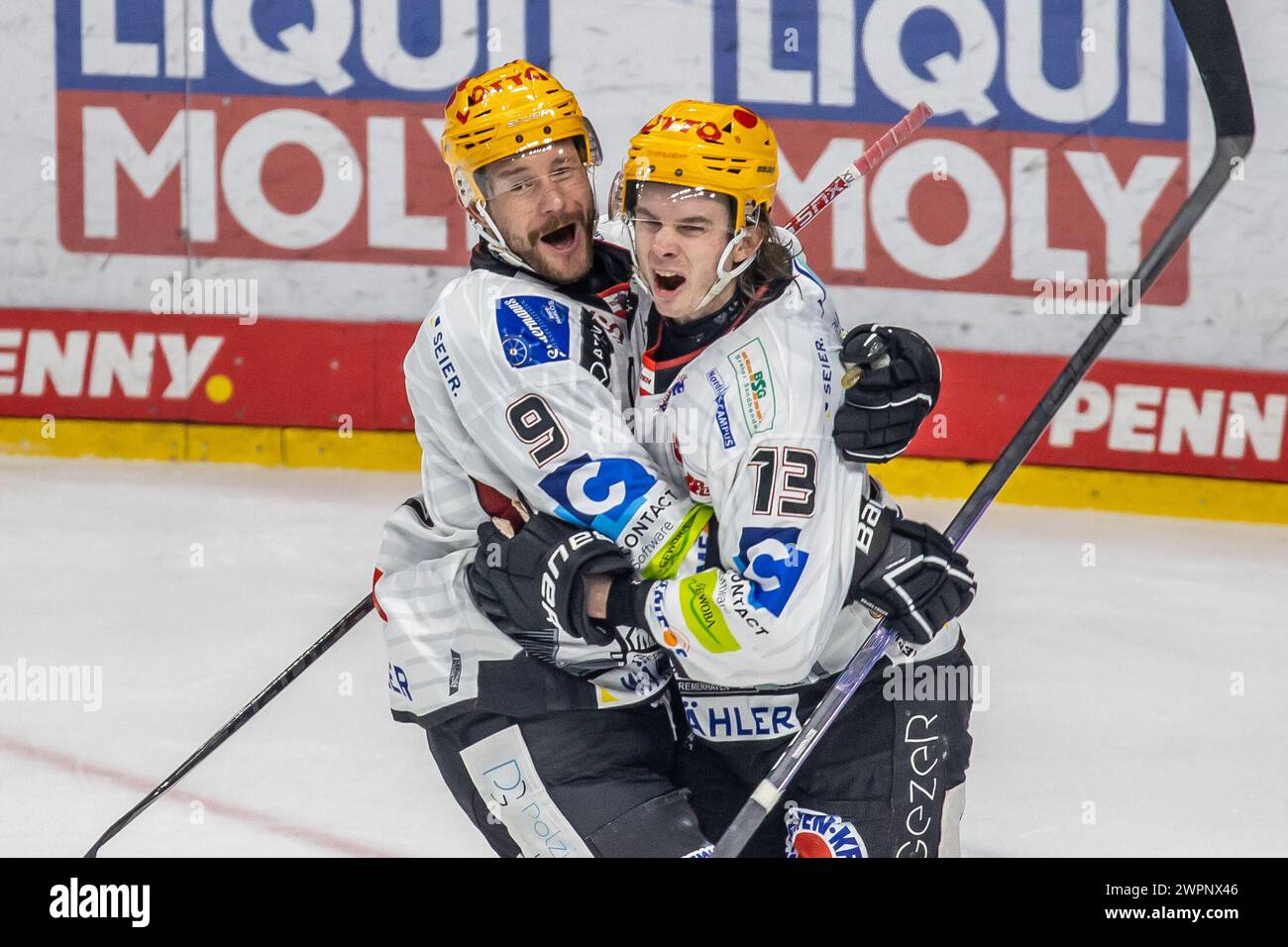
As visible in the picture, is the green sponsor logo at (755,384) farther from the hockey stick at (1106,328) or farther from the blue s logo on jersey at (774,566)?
the hockey stick at (1106,328)

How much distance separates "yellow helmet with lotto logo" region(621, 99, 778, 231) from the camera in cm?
253

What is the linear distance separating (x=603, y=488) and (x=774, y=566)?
0.28 meters

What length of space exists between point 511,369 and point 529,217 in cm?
27

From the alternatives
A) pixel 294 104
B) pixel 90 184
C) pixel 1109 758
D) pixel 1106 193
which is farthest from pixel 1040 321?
pixel 90 184

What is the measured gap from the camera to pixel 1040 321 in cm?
614

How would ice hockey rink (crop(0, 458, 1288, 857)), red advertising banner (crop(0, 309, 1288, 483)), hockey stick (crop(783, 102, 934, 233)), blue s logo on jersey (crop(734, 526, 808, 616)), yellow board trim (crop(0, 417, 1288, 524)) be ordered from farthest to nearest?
red advertising banner (crop(0, 309, 1288, 483)), yellow board trim (crop(0, 417, 1288, 524)), ice hockey rink (crop(0, 458, 1288, 857)), hockey stick (crop(783, 102, 934, 233)), blue s logo on jersey (crop(734, 526, 808, 616))

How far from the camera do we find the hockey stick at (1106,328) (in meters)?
2.54

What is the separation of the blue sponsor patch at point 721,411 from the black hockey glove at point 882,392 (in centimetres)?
15

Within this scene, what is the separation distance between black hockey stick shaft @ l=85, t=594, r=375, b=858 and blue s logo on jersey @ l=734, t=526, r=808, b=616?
1074 millimetres

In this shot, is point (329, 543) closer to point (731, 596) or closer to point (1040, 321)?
point (1040, 321)

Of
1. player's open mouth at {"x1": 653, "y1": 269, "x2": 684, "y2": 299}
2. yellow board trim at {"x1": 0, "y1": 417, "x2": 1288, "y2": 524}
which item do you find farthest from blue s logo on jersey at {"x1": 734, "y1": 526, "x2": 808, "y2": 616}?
yellow board trim at {"x1": 0, "y1": 417, "x2": 1288, "y2": 524}

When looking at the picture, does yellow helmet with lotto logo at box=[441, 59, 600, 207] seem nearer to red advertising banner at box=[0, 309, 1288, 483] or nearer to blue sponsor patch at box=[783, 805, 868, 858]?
blue sponsor patch at box=[783, 805, 868, 858]

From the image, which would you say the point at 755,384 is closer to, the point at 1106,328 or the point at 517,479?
the point at 517,479

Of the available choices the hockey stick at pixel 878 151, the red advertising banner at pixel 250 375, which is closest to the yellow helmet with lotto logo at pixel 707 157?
the hockey stick at pixel 878 151
